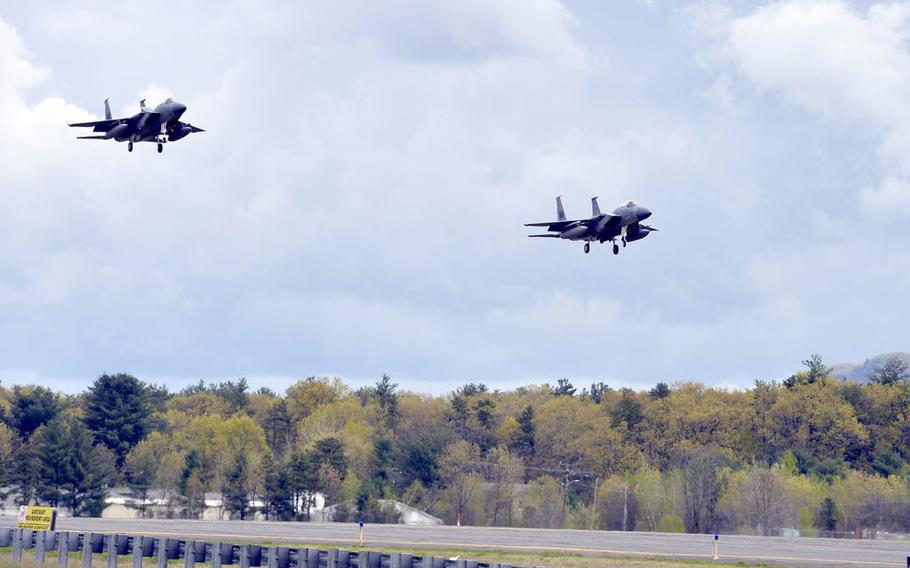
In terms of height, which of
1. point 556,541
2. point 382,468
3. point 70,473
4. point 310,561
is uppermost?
point 382,468

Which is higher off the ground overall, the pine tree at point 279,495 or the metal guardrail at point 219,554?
the pine tree at point 279,495

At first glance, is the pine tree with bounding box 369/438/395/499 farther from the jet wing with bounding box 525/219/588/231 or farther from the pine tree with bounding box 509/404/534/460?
the jet wing with bounding box 525/219/588/231

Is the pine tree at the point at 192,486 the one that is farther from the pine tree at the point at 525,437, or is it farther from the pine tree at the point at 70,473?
the pine tree at the point at 525,437

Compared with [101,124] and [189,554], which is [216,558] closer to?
[189,554]

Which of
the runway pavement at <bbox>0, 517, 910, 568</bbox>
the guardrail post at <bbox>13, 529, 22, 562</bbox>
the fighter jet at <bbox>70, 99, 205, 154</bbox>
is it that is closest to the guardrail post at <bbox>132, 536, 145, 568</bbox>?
the guardrail post at <bbox>13, 529, 22, 562</bbox>

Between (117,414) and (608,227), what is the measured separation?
72078 millimetres

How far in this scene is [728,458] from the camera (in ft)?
354

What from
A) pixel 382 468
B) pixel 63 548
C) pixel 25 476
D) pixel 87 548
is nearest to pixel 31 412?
pixel 25 476

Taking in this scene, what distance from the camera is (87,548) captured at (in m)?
33.8

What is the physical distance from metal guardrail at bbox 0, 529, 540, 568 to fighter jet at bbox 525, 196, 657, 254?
82.2 ft

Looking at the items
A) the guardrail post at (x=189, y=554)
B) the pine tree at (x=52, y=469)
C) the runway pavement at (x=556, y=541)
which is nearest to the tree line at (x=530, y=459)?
the pine tree at (x=52, y=469)

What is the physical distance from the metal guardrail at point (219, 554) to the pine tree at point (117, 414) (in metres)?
80.4

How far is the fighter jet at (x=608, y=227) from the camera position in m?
53.6

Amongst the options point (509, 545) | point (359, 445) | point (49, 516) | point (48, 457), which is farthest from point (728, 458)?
point (49, 516)
